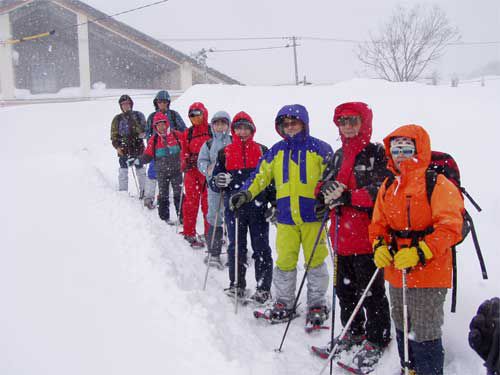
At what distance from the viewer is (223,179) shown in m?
4.90

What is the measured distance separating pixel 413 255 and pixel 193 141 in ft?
14.0

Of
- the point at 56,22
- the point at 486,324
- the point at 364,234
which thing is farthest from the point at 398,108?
the point at 56,22

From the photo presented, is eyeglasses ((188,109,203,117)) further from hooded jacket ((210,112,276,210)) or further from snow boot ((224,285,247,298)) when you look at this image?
snow boot ((224,285,247,298))

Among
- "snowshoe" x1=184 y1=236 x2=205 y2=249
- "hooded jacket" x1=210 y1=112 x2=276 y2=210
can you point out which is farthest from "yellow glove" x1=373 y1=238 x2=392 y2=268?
"snowshoe" x1=184 y1=236 x2=205 y2=249

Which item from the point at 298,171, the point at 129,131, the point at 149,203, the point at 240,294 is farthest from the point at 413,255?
the point at 129,131

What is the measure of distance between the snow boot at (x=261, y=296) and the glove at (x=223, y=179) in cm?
129

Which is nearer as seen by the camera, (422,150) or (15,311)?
(422,150)

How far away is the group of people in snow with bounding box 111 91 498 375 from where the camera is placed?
2.82m

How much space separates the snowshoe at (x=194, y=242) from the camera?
20.7 ft

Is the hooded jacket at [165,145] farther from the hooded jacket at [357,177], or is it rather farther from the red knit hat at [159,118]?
the hooded jacket at [357,177]

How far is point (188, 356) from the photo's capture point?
3.30 metres

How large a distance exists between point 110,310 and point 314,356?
75.8 inches

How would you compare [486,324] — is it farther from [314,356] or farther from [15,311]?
[15,311]

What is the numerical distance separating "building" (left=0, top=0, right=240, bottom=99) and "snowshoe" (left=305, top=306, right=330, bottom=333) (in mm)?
21637
